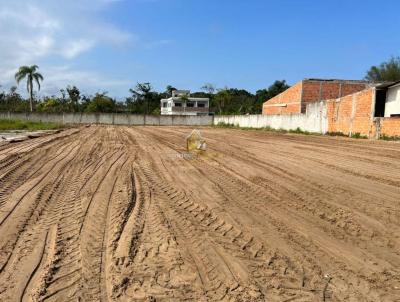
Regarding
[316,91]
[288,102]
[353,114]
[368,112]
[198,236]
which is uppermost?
[316,91]

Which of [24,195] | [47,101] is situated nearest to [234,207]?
[24,195]

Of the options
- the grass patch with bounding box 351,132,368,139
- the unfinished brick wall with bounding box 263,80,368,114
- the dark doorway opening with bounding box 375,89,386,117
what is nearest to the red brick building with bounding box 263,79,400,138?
the dark doorway opening with bounding box 375,89,386,117

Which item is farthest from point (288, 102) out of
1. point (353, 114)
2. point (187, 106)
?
point (187, 106)

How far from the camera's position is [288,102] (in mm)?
47188

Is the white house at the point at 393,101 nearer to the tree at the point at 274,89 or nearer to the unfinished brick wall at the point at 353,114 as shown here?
the unfinished brick wall at the point at 353,114

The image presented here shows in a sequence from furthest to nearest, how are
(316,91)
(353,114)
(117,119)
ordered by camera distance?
1. (117,119)
2. (316,91)
3. (353,114)

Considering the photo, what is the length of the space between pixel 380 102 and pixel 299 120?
10.6 metres

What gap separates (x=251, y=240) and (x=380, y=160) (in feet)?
30.9

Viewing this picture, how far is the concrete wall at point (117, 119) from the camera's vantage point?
204 ft

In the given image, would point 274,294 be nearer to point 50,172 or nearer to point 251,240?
point 251,240

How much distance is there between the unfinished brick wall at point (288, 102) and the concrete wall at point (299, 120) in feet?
12.5

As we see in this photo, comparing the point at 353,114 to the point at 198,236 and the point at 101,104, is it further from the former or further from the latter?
the point at 101,104

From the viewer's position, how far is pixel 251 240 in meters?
5.24

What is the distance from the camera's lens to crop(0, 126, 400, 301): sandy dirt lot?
390cm
